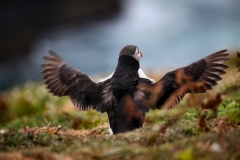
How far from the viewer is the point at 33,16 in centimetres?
2102

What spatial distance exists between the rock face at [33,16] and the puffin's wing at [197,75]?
14226 mm

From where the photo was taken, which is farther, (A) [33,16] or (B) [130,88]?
(A) [33,16]

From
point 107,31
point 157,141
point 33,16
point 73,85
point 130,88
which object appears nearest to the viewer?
point 157,141

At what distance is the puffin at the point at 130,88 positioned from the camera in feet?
20.5

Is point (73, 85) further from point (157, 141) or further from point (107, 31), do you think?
point (107, 31)

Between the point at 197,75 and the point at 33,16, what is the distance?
15542 millimetres

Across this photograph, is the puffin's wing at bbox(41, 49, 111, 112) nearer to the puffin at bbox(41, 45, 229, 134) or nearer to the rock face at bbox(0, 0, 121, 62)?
the puffin at bbox(41, 45, 229, 134)

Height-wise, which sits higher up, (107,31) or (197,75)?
(107,31)

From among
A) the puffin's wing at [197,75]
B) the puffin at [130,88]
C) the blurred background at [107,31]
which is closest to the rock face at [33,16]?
the blurred background at [107,31]

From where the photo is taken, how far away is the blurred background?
61.4 ft

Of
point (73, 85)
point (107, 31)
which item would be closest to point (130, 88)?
point (73, 85)

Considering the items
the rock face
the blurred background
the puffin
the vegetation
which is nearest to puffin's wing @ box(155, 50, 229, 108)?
the puffin

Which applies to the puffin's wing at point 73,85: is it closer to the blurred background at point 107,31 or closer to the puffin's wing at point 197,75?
the puffin's wing at point 197,75

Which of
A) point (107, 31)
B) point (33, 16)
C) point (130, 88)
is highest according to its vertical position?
point (33, 16)
